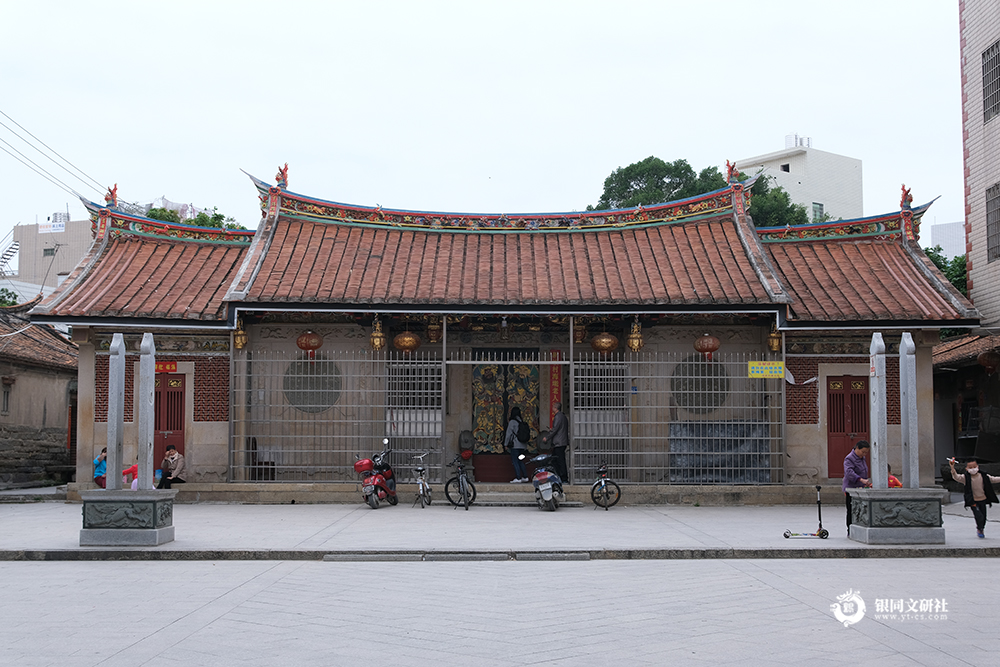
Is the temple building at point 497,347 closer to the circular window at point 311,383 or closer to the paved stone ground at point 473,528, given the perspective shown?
the circular window at point 311,383

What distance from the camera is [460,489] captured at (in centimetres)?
1412

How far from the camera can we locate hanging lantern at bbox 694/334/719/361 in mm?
15398

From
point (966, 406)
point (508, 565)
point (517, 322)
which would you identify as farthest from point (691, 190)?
point (508, 565)

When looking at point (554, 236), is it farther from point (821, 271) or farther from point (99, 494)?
point (99, 494)

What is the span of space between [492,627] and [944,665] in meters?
2.90

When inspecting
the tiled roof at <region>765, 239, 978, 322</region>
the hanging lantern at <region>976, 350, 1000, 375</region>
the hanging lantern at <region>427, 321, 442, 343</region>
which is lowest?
the hanging lantern at <region>976, 350, 1000, 375</region>

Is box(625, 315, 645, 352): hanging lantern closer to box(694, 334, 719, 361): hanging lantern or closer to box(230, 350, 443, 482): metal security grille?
box(694, 334, 719, 361): hanging lantern

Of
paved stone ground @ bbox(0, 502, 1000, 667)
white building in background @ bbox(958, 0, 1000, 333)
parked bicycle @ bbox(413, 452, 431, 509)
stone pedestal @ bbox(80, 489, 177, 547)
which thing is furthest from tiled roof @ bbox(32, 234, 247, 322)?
white building in background @ bbox(958, 0, 1000, 333)

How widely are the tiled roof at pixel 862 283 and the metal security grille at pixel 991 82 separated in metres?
3.02

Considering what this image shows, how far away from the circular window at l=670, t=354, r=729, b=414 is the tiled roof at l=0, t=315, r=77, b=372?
13.4m

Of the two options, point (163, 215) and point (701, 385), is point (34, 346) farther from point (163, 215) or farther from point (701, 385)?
point (701, 385)

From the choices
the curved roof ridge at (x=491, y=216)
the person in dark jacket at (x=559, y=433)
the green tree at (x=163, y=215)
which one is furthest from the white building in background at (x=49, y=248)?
the person in dark jacket at (x=559, y=433)

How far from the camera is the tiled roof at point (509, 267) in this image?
50.3ft

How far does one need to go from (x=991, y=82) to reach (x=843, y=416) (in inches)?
295
